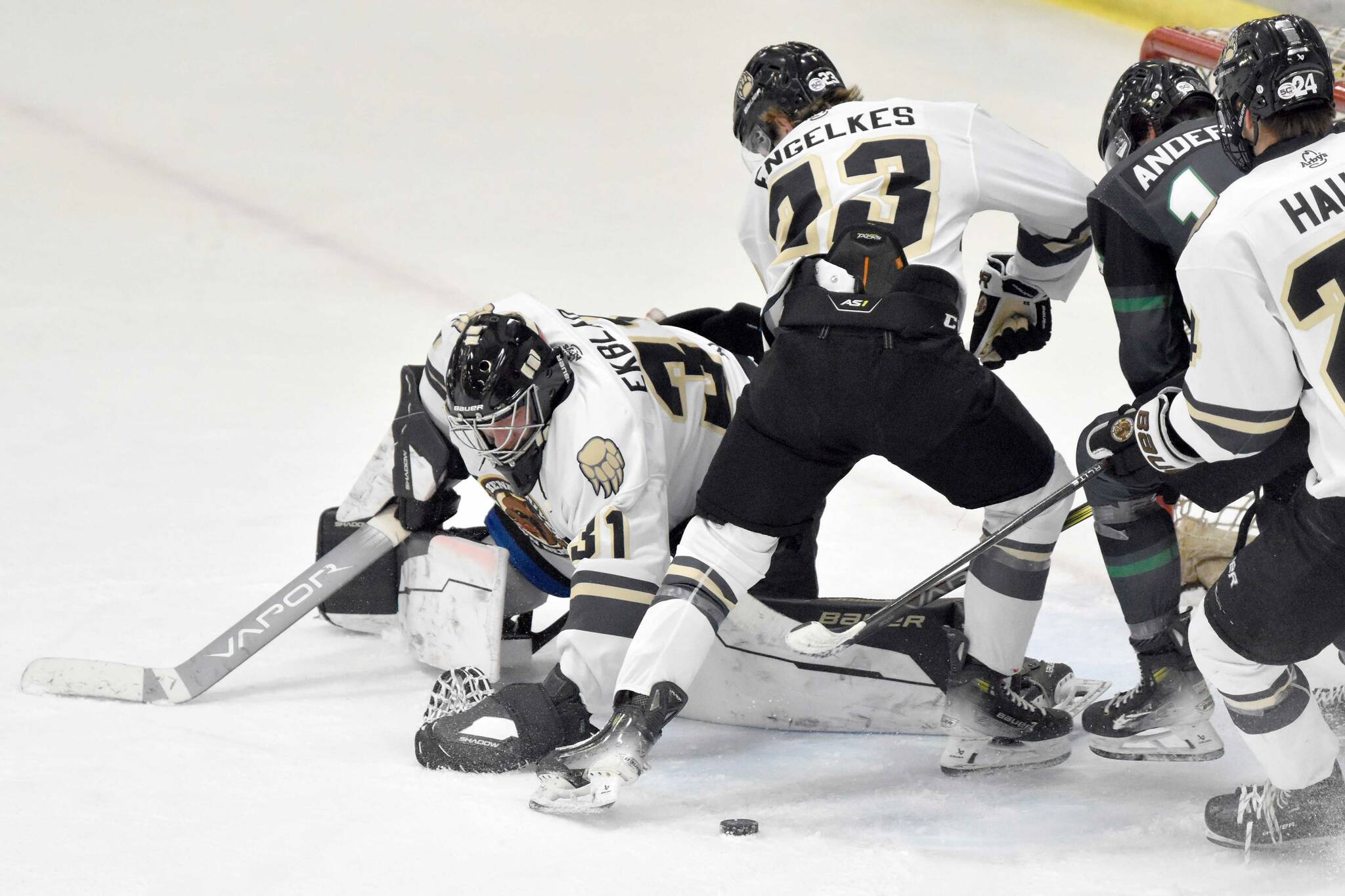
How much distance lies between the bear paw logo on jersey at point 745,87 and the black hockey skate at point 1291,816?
1.52 meters

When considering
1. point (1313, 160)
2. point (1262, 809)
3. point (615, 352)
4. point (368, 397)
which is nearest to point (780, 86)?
point (615, 352)

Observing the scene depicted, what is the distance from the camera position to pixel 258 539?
12.3 ft

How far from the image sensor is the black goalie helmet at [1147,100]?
2.58 m

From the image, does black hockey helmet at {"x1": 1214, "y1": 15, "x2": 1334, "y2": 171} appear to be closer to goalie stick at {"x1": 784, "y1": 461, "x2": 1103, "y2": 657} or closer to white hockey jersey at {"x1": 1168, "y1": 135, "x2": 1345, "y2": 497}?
white hockey jersey at {"x1": 1168, "y1": 135, "x2": 1345, "y2": 497}

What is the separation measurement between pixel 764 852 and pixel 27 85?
19.0ft

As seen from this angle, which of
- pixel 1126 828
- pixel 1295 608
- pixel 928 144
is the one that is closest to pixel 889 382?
pixel 928 144

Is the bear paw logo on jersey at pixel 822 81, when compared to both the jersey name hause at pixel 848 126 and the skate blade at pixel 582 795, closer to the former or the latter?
the jersey name hause at pixel 848 126

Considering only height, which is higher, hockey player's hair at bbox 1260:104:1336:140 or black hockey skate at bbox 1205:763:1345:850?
hockey player's hair at bbox 1260:104:1336:140

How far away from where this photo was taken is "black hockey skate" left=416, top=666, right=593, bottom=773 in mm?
2562

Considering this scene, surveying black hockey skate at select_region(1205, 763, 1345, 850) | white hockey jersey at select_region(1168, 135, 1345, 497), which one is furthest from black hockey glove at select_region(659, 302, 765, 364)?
black hockey skate at select_region(1205, 763, 1345, 850)

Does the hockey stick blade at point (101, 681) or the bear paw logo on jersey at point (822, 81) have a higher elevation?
the bear paw logo on jersey at point (822, 81)

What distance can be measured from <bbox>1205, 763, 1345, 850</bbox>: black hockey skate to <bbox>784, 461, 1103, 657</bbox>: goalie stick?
561 millimetres

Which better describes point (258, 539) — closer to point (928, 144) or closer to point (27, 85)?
point (928, 144)

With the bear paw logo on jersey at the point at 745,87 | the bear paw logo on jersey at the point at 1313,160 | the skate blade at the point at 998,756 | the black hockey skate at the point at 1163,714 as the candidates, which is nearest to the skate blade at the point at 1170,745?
the black hockey skate at the point at 1163,714
